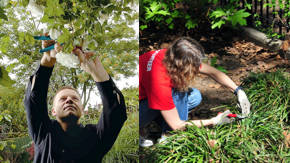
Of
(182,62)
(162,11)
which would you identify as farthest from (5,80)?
(162,11)

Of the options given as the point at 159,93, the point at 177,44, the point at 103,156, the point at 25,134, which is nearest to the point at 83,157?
the point at 103,156

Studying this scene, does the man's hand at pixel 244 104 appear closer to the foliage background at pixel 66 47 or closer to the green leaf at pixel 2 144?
the foliage background at pixel 66 47

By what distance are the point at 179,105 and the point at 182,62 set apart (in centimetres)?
40

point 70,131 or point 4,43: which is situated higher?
point 4,43

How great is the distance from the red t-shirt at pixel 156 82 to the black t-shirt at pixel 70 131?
596 mm

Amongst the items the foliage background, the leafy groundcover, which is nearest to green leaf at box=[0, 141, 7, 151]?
the foliage background

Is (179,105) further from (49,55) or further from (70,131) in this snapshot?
(49,55)

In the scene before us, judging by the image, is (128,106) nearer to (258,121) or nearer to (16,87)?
(16,87)

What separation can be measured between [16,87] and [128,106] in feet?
2.19

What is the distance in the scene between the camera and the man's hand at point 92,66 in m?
1.88

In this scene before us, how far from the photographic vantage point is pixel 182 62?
2.69 m

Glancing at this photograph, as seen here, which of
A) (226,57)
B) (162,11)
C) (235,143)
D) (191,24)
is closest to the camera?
(235,143)

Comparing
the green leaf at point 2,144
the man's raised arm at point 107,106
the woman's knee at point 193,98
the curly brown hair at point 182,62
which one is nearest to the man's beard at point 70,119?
the man's raised arm at point 107,106

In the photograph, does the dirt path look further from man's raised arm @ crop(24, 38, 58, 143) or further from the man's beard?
man's raised arm @ crop(24, 38, 58, 143)
